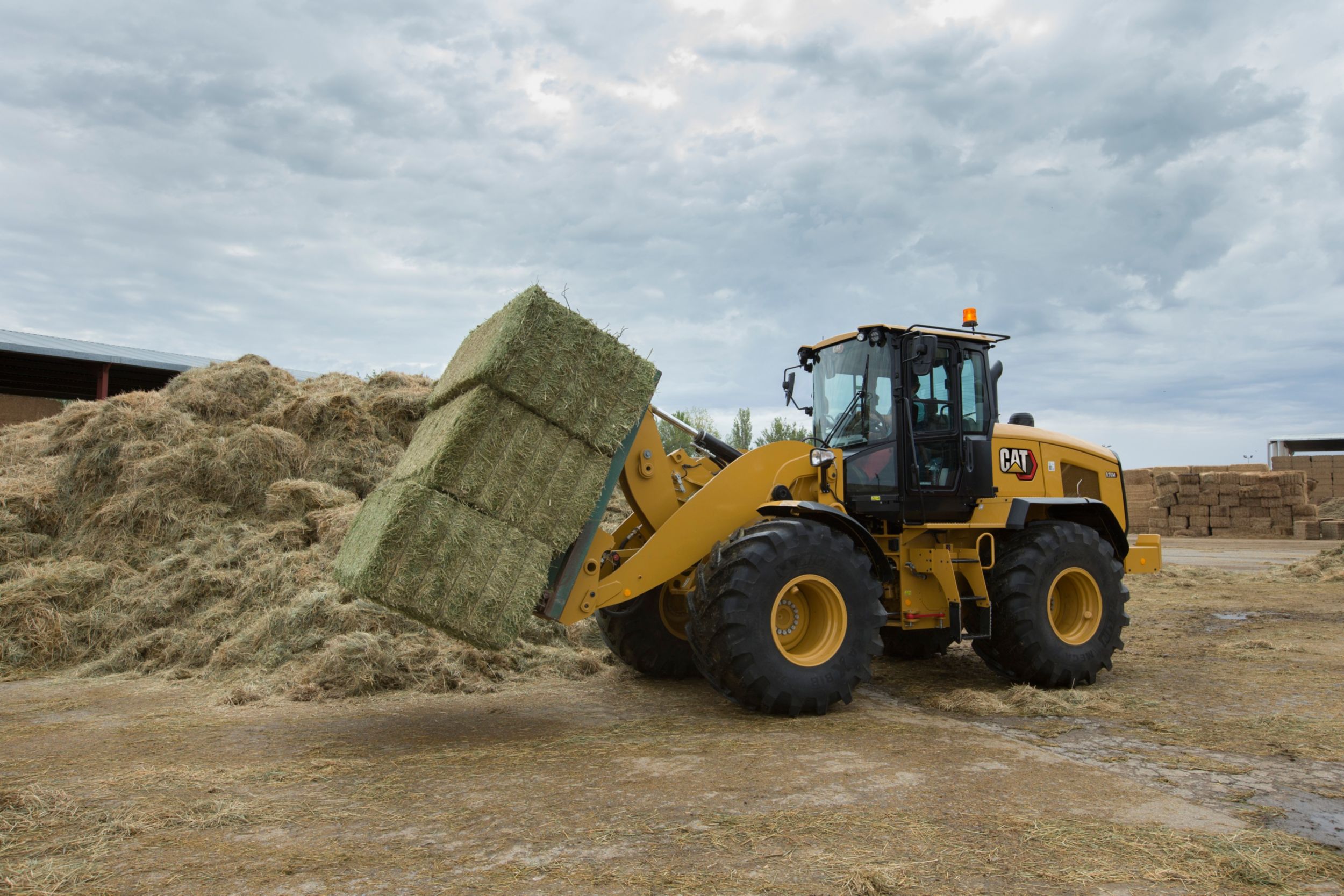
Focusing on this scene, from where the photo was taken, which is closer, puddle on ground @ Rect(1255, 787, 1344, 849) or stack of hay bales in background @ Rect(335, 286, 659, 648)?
puddle on ground @ Rect(1255, 787, 1344, 849)

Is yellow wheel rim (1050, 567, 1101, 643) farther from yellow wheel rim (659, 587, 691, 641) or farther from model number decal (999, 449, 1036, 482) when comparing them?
A: yellow wheel rim (659, 587, 691, 641)

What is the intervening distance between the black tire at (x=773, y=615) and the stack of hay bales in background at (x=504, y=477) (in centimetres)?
100

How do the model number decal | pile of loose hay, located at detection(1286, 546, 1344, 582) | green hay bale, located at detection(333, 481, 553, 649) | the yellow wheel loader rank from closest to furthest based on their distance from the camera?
green hay bale, located at detection(333, 481, 553, 649)
the yellow wheel loader
the model number decal
pile of loose hay, located at detection(1286, 546, 1344, 582)

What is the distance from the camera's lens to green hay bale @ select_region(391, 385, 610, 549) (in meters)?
5.46

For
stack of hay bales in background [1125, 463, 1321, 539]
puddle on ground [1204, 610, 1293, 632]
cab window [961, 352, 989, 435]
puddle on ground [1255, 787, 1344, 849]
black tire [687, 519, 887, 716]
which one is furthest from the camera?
stack of hay bales in background [1125, 463, 1321, 539]

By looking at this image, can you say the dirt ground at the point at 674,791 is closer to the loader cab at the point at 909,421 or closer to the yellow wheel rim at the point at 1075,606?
the yellow wheel rim at the point at 1075,606

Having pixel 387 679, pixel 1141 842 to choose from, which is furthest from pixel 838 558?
pixel 387 679

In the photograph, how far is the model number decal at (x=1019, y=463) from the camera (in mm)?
7742

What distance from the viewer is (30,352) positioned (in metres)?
19.4

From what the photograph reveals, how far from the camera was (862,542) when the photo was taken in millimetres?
6672

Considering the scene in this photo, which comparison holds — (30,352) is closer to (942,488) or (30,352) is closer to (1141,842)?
(942,488)

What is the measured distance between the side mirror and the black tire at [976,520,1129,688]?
1727mm

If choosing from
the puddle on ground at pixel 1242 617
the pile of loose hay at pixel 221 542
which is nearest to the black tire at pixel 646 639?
the pile of loose hay at pixel 221 542

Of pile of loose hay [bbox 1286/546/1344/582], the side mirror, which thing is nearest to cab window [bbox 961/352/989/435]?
the side mirror
